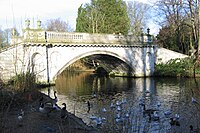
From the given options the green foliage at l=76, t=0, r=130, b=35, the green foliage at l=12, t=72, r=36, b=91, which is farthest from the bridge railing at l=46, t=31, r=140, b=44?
the green foliage at l=12, t=72, r=36, b=91

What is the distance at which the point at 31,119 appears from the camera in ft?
23.3

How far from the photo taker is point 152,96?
14.0m

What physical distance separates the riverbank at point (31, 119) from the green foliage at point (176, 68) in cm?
1521

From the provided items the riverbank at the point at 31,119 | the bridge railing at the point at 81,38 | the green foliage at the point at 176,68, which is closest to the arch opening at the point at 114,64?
the bridge railing at the point at 81,38

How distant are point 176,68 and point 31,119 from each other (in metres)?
18.2

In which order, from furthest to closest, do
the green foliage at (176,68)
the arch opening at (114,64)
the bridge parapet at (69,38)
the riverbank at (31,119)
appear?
the arch opening at (114,64), the green foliage at (176,68), the bridge parapet at (69,38), the riverbank at (31,119)

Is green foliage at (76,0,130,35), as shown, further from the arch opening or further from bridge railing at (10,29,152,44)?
bridge railing at (10,29,152,44)

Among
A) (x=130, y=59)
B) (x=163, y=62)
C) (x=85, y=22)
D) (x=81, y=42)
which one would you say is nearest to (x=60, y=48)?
(x=81, y=42)

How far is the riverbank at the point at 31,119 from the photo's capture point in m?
5.94

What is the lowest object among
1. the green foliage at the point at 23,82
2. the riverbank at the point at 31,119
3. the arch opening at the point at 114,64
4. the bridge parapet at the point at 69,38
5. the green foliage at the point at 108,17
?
the riverbank at the point at 31,119

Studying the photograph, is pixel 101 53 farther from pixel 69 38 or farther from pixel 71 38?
pixel 69 38

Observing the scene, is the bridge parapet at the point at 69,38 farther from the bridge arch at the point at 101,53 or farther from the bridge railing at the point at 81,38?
the bridge arch at the point at 101,53

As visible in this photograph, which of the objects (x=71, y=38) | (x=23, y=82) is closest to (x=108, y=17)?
(x=71, y=38)

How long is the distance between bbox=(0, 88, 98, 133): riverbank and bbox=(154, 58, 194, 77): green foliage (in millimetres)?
15214
